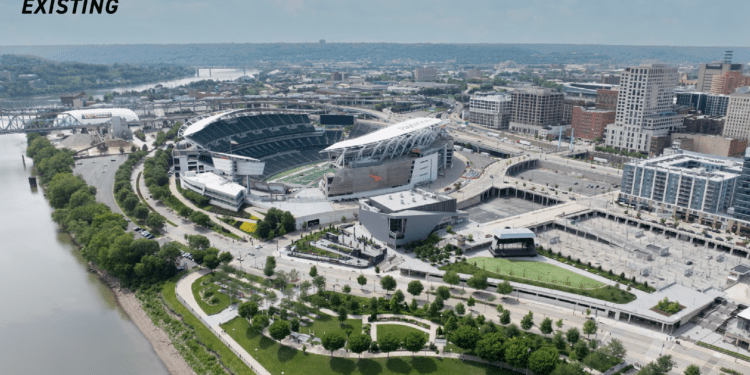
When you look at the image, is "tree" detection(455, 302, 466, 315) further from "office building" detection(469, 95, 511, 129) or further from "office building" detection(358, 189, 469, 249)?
"office building" detection(469, 95, 511, 129)

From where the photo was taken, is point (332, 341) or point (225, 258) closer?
point (332, 341)

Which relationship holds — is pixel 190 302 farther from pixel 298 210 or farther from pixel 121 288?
pixel 298 210

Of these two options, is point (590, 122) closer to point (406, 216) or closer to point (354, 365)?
point (406, 216)

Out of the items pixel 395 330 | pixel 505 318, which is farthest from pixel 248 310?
pixel 505 318

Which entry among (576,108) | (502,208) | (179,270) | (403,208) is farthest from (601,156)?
(179,270)

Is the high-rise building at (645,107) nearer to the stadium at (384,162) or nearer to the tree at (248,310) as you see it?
the stadium at (384,162)

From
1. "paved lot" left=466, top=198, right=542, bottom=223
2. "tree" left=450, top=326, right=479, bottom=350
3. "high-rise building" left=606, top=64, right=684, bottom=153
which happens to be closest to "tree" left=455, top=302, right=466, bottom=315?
"tree" left=450, top=326, right=479, bottom=350
